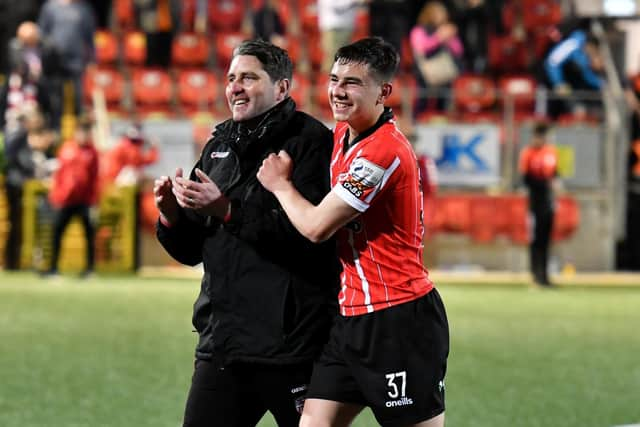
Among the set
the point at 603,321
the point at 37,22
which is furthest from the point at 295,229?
the point at 37,22

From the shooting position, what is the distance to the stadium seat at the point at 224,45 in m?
24.1

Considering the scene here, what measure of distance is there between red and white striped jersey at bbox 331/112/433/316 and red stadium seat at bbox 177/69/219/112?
1782 centimetres

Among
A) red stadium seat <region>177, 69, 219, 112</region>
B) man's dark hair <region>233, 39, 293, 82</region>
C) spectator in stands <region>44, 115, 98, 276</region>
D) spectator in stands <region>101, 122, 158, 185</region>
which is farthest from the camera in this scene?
red stadium seat <region>177, 69, 219, 112</region>

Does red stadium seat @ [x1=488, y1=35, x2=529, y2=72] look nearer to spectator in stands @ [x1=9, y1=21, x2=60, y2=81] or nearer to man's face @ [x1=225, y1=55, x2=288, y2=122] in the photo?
spectator in stands @ [x1=9, y1=21, x2=60, y2=81]

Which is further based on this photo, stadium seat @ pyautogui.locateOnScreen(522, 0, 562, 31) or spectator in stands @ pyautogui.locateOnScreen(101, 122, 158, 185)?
stadium seat @ pyautogui.locateOnScreen(522, 0, 562, 31)

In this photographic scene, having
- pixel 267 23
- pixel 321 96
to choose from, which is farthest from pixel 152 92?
pixel 321 96

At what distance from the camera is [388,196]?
15.7 feet

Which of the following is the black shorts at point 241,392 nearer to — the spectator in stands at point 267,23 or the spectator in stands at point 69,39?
the spectator in stands at point 69,39

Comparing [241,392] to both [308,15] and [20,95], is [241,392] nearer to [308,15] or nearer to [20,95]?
[20,95]

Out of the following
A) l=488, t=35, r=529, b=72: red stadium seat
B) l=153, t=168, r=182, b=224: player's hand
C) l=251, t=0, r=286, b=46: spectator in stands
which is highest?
l=251, t=0, r=286, b=46: spectator in stands

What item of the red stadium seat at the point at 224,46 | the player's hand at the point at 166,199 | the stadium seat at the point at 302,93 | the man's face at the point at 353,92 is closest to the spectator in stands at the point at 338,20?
the stadium seat at the point at 302,93

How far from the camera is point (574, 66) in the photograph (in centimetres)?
2242

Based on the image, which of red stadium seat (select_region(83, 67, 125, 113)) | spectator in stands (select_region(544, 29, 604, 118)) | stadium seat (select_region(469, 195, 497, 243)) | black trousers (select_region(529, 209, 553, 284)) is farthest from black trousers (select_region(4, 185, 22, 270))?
spectator in stands (select_region(544, 29, 604, 118))

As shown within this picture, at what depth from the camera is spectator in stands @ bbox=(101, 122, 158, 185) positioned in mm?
19312
